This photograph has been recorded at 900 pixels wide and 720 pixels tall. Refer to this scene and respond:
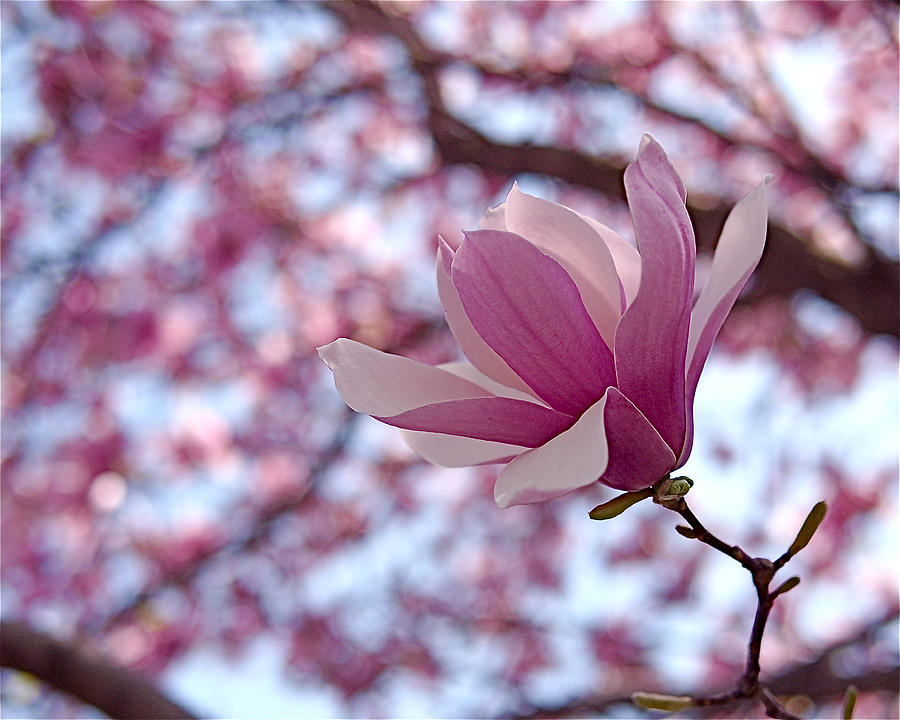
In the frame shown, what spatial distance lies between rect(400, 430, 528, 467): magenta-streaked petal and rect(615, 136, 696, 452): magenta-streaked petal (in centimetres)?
8

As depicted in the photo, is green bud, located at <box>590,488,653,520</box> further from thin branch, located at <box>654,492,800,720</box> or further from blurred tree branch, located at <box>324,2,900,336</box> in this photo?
blurred tree branch, located at <box>324,2,900,336</box>

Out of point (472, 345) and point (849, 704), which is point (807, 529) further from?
point (472, 345)

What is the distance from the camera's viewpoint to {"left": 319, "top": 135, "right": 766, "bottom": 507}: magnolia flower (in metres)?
0.47

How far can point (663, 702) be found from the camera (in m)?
0.54

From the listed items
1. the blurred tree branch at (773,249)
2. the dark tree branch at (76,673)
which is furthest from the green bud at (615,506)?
the blurred tree branch at (773,249)

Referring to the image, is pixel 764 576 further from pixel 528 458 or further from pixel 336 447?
pixel 336 447

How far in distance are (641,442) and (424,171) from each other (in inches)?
127

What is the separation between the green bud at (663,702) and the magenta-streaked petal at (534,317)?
0.19 meters

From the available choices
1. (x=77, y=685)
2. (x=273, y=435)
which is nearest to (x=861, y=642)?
(x=77, y=685)

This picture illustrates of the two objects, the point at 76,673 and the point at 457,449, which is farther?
the point at 76,673

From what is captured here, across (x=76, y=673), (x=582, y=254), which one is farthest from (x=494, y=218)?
(x=76, y=673)

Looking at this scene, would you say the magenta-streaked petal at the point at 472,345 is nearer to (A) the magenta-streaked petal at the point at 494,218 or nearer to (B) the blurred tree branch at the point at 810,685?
(A) the magenta-streaked petal at the point at 494,218

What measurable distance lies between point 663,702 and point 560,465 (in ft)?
0.70

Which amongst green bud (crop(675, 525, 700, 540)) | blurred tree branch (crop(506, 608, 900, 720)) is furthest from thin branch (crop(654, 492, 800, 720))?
blurred tree branch (crop(506, 608, 900, 720))
